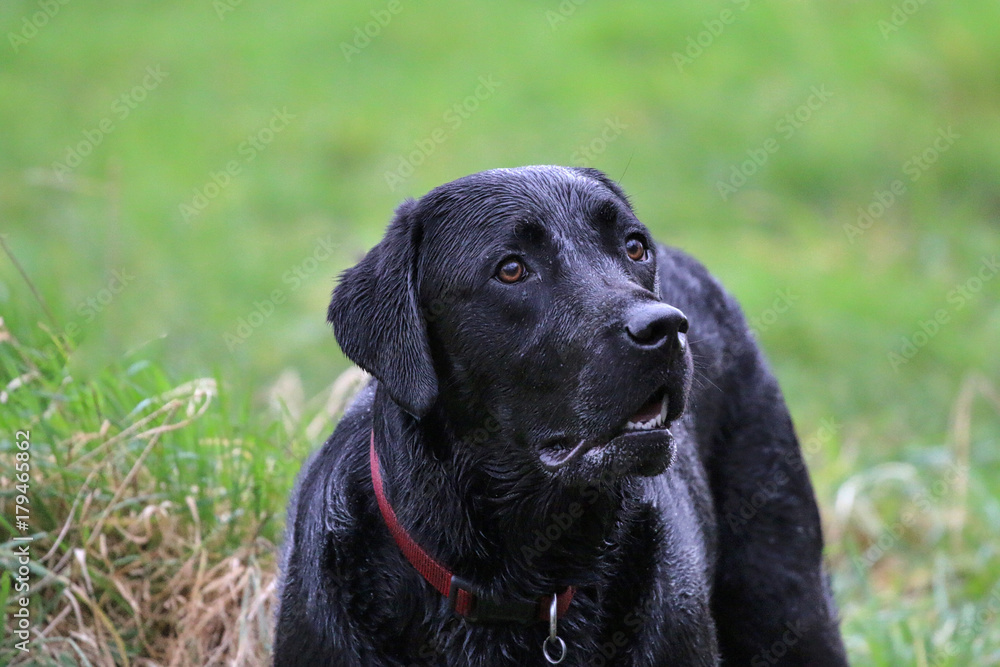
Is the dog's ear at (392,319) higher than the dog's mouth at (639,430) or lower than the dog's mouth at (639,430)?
higher

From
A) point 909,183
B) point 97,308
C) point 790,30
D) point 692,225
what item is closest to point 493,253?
point 97,308

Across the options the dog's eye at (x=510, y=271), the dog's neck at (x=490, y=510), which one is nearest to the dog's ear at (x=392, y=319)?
the dog's neck at (x=490, y=510)

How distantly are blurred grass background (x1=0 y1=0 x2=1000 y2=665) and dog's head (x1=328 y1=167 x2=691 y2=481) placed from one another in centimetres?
220

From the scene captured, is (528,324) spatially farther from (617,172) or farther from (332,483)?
(617,172)

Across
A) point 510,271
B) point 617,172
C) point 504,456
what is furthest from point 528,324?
point 617,172

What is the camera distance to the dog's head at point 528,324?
2.80 meters

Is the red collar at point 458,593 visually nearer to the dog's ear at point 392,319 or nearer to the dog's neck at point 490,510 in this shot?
the dog's neck at point 490,510

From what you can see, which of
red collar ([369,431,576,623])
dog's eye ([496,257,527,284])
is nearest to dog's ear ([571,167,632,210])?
dog's eye ([496,257,527,284])

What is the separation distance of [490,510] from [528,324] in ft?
1.65

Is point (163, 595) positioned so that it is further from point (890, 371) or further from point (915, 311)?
point (915, 311)

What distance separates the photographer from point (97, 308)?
18.8 ft

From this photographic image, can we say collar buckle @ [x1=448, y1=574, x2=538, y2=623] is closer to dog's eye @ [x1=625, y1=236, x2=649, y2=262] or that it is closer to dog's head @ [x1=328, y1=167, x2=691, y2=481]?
dog's head @ [x1=328, y1=167, x2=691, y2=481]

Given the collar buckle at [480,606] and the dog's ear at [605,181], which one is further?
the dog's ear at [605,181]

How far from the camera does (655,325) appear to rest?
2717 millimetres
